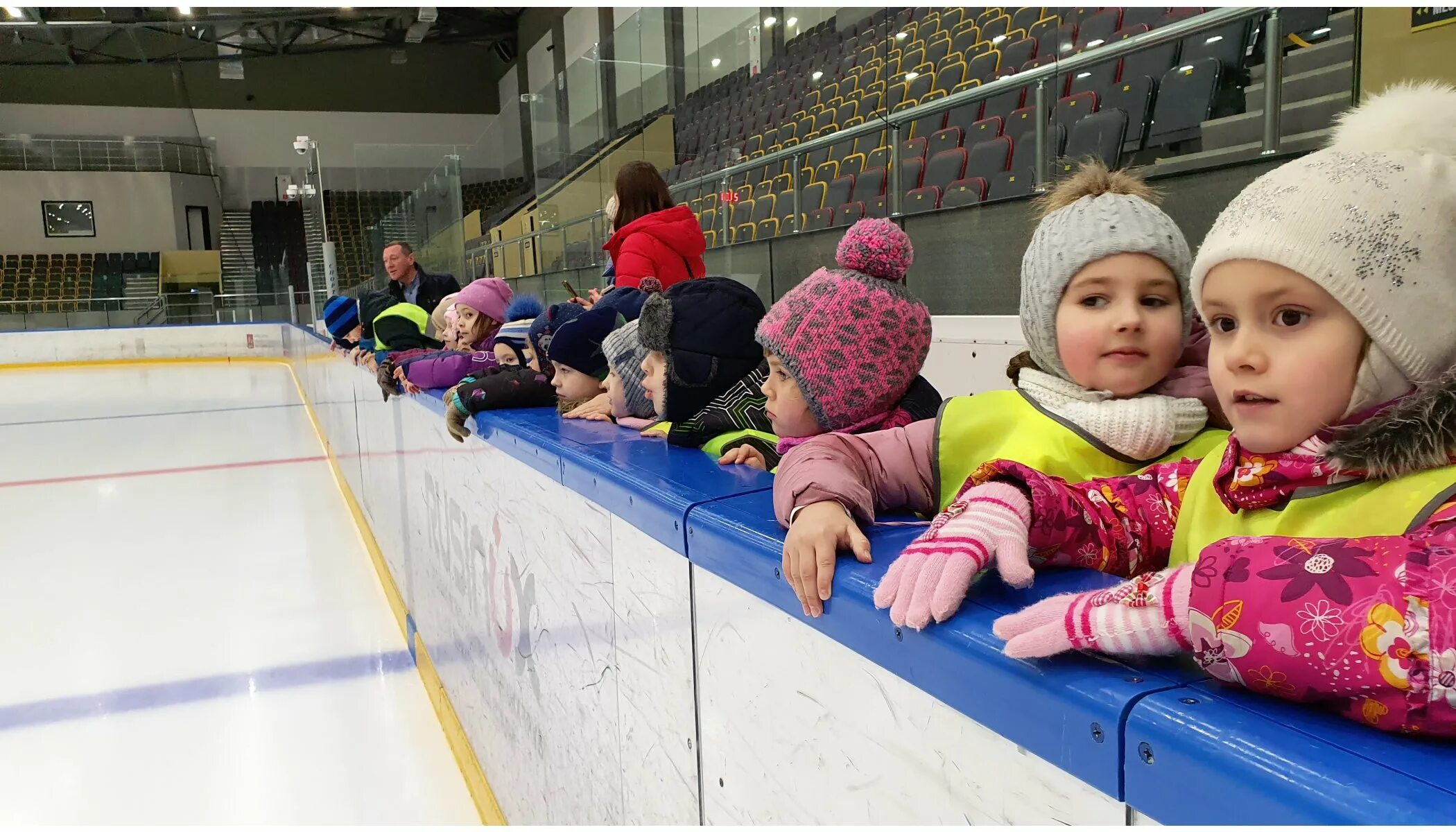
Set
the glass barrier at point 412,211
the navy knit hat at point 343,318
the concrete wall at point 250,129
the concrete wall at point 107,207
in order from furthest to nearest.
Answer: the concrete wall at point 250,129 → the concrete wall at point 107,207 → the glass barrier at point 412,211 → the navy knit hat at point 343,318

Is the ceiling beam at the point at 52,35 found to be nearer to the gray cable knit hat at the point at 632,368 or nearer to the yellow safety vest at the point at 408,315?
A: the yellow safety vest at the point at 408,315

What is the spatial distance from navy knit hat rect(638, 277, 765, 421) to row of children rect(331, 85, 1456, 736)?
21cm

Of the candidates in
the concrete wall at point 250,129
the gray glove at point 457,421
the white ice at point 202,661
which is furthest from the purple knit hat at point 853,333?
the concrete wall at point 250,129

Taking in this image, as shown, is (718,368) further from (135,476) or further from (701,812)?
(135,476)

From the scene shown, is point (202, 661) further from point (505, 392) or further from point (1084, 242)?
point (1084, 242)

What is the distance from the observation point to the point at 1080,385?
816 millimetres

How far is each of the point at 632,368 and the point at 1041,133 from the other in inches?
69.3

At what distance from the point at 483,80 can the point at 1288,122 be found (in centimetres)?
1952

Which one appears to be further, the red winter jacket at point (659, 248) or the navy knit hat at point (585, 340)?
the red winter jacket at point (659, 248)

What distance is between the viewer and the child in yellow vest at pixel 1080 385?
0.78 metres

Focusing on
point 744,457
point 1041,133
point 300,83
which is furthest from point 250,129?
point 744,457

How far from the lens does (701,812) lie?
83 centimetres

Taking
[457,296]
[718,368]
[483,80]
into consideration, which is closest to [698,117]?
[457,296]

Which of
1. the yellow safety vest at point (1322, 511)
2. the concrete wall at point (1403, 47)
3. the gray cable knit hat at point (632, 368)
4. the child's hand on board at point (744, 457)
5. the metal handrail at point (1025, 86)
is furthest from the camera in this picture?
the metal handrail at point (1025, 86)
